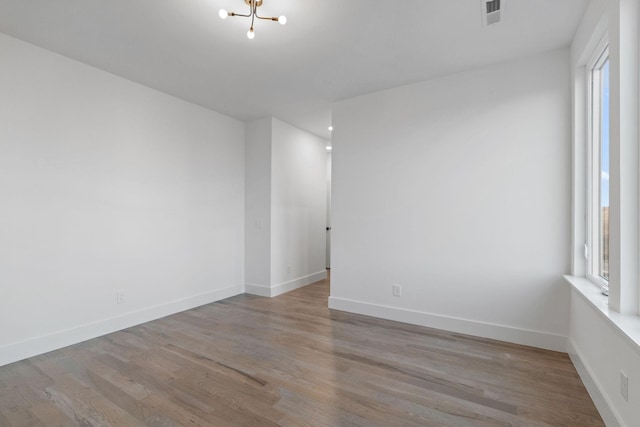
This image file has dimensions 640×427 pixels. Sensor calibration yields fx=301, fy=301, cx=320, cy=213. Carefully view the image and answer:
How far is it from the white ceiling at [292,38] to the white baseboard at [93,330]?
2.57 m

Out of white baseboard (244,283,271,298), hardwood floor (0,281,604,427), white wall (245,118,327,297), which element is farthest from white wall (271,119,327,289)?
hardwood floor (0,281,604,427)

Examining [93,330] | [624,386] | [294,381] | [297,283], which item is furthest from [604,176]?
[93,330]

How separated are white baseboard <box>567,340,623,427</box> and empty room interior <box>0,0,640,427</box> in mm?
22

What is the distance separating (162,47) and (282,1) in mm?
1271

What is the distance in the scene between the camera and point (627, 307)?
65.1 inches

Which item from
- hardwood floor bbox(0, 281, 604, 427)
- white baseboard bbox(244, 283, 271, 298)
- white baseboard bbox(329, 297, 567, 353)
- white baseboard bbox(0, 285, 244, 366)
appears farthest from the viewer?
white baseboard bbox(244, 283, 271, 298)

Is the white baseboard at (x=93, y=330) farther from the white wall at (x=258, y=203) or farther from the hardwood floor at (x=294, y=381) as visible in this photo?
the white wall at (x=258, y=203)

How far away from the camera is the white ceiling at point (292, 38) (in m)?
2.17

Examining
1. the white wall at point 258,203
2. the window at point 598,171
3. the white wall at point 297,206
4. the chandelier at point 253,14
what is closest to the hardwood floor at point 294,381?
the window at point 598,171

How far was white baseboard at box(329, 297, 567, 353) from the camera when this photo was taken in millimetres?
2723

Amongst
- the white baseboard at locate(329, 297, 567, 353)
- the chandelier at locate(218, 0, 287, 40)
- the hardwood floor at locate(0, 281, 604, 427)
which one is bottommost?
the hardwood floor at locate(0, 281, 604, 427)

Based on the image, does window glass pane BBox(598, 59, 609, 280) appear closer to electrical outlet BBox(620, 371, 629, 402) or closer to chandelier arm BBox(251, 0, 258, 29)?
electrical outlet BBox(620, 371, 629, 402)

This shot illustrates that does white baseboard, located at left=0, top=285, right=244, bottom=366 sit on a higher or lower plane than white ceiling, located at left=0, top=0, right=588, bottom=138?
lower

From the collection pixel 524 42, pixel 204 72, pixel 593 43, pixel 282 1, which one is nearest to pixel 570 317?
pixel 593 43
